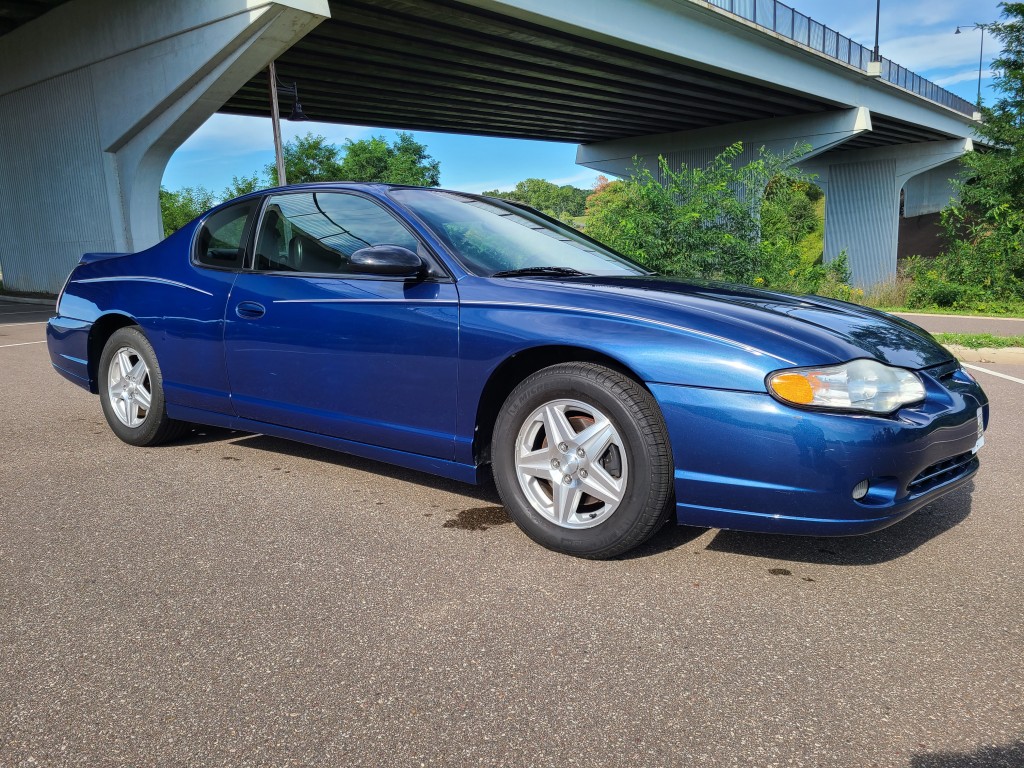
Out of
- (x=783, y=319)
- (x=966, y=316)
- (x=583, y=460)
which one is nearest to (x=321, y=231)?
(x=583, y=460)

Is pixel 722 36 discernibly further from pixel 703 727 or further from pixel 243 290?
Answer: pixel 703 727

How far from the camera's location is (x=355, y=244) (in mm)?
3795

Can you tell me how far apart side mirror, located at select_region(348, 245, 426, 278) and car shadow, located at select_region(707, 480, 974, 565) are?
1.70m

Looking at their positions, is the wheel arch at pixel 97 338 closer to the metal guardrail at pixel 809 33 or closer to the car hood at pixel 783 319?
the car hood at pixel 783 319

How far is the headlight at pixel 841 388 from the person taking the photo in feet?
8.66

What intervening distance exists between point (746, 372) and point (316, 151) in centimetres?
5259

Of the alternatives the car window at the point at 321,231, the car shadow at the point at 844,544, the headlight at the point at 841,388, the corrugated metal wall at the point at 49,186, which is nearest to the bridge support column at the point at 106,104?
the corrugated metal wall at the point at 49,186

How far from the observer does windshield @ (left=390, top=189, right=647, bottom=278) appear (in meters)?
3.57

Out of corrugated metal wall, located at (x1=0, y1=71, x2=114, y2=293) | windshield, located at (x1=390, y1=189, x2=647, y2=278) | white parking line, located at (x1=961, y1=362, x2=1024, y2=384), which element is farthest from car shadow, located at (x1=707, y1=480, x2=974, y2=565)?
corrugated metal wall, located at (x1=0, y1=71, x2=114, y2=293)

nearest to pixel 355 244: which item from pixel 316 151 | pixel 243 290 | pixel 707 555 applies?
pixel 243 290

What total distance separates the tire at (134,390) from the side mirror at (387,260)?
1854 millimetres

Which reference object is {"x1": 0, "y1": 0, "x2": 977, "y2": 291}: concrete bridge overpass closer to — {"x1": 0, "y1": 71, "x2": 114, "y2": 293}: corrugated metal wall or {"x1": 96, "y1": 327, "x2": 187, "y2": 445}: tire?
{"x1": 0, "y1": 71, "x2": 114, "y2": 293}: corrugated metal wall

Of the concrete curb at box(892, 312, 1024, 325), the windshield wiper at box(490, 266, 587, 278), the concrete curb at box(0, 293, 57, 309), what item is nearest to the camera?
the windshield wiper at box(490, 266, 587, 278)

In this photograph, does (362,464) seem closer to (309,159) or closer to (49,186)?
(49,186)
